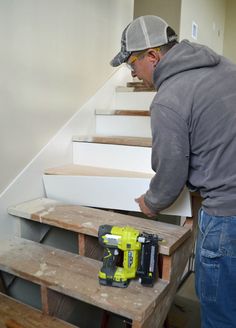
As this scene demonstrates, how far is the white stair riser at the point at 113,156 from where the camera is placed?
5.76 feet

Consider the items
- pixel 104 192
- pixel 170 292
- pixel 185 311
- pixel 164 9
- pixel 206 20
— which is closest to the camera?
pixel 170 292

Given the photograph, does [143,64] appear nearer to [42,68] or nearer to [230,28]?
[42,68]

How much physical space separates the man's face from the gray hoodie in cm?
8

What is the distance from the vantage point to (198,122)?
1.04 meters

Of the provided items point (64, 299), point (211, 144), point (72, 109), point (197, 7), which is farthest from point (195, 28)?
point (64, 299)

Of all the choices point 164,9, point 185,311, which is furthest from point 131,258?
point 164,9

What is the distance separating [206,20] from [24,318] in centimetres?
478

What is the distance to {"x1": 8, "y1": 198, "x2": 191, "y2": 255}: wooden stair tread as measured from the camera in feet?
4.30

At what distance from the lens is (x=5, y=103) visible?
152 cm

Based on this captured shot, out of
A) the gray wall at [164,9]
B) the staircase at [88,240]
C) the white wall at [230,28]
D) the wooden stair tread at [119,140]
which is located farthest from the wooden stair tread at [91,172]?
the white wall at [230,28]

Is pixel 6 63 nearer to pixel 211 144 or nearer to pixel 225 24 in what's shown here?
pixel 211 144

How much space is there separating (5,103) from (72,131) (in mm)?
548

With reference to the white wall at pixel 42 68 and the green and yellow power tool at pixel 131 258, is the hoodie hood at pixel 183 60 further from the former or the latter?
the white wall at pixel 42 68

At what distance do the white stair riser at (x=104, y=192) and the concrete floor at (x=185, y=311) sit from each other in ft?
3.33
